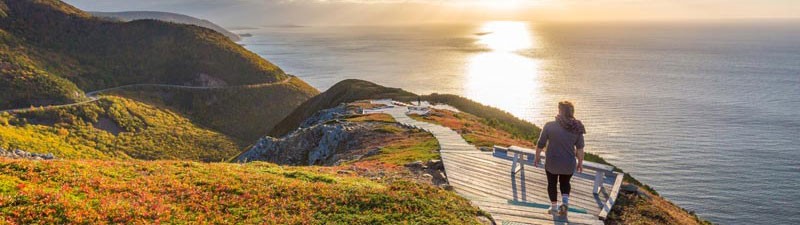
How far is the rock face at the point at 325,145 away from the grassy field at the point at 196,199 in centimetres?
1337

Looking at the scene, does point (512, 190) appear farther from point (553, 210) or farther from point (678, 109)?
point (678, 109)

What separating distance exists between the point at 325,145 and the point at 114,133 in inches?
2370

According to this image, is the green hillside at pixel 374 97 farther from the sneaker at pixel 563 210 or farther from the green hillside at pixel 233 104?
the sneaker at pixel 563 210

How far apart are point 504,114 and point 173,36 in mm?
109967

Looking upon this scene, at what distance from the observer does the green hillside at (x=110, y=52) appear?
99688 mm

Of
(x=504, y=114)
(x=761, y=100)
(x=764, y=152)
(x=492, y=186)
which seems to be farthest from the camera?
(x=761, y=100)

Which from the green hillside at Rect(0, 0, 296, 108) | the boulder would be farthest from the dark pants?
the green hillside at Rect(0, 0, 296, 108)

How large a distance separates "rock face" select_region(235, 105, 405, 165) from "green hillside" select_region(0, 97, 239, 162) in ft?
122

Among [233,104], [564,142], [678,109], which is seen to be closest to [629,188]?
[564,142]

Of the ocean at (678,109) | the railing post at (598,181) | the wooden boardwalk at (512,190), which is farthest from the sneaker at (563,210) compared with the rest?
the ocean at (678,109)

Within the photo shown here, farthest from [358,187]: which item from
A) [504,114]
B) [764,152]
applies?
[764,152]

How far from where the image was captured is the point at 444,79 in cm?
14350

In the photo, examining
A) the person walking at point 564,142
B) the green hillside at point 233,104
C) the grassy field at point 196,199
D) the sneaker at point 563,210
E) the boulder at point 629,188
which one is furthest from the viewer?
the green hillside at point 233,104

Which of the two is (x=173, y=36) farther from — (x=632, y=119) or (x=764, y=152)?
(x=764, y=152)
